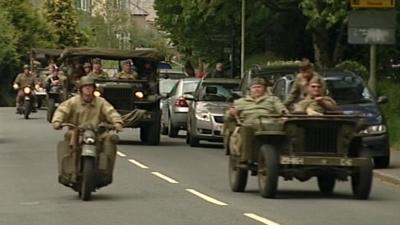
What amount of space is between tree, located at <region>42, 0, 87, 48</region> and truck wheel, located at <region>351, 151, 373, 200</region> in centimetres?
6119

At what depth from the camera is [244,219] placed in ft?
45.5

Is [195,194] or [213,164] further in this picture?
[213,164]

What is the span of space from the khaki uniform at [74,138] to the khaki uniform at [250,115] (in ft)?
6.13

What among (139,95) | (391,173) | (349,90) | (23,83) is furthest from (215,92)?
(23,83)

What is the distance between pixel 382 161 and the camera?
859 inches

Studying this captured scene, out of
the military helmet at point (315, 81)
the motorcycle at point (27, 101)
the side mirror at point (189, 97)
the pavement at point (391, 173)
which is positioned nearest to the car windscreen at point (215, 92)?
the side mirror at point (189, 97)

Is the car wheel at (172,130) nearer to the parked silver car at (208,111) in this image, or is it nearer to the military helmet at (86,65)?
the parked silver car at (208,111)

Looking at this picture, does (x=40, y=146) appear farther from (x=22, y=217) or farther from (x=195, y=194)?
(x=22, y=217)

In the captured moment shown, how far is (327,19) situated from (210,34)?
18343 millimetres

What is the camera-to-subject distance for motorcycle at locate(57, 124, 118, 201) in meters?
15.9

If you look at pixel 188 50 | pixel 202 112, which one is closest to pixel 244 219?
pixel 202 112

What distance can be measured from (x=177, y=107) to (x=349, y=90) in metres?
9.22

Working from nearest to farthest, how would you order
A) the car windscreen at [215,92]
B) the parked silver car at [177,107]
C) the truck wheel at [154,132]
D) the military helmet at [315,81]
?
1. the military helmet at [315,81]
2. the truck wheel at [154,132]
3. the car windscreen at [215,92]
4. the parked silver car at [177,107]

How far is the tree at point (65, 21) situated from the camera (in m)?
77.8
